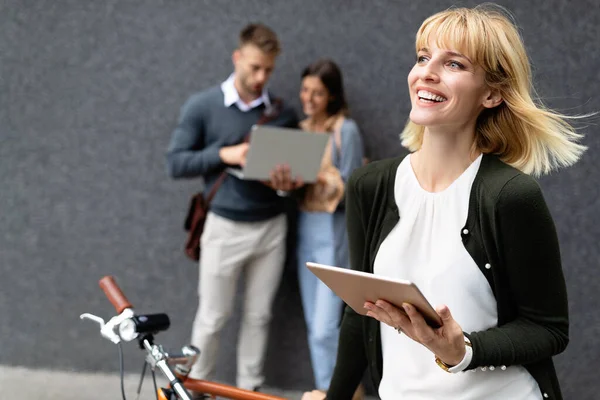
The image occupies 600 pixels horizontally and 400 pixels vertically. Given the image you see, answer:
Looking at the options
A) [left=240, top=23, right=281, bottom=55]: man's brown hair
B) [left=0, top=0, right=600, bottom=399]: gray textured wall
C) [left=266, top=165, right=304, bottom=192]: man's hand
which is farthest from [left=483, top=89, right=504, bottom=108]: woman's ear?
[left=0, top=0, right=600, bottom=399]: gray textured wall

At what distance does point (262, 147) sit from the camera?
3.61 metres

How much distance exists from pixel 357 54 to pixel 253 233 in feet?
3.47

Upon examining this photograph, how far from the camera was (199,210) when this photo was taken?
4023 mm

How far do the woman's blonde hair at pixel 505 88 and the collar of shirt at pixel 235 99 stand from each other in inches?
91.3

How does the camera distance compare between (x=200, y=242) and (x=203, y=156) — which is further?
(x=200, y=242)

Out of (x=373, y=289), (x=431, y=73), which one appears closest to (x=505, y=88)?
(x=431, y=73)

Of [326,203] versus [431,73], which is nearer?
[431,73]

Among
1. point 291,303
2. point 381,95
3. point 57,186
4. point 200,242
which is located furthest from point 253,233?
point 57,186

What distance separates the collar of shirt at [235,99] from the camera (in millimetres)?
3904

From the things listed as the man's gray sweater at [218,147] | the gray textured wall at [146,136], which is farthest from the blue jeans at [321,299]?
the gray textured wall at [146,136]

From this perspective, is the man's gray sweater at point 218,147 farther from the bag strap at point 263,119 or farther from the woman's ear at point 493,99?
the woman's ear at point 493,99

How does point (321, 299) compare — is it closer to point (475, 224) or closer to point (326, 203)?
point (326, 203)

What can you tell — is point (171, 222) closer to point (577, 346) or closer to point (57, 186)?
point (57, 186)

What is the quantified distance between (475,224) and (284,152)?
84.4 inches
